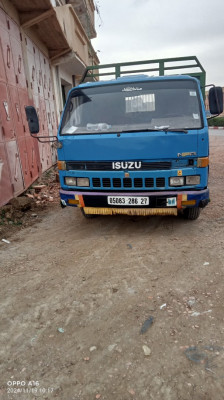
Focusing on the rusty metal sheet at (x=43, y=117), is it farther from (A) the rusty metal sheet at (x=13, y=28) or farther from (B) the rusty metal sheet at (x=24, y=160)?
(B) the rusty metal sheet at (x=24, y=160)

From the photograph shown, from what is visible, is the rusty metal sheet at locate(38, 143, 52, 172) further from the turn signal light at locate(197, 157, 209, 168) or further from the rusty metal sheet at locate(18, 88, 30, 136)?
the turn signal light at locate(197, 157, 209, 168)

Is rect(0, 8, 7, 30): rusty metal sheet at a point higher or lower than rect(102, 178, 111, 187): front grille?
higher

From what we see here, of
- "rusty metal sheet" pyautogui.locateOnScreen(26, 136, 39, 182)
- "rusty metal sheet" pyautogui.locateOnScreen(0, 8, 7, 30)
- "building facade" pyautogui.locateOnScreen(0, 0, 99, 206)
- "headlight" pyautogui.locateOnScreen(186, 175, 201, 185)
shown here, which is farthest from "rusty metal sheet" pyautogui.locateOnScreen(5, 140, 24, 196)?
"headlight" pyautogui.locateOnScreen(186, 175, 201, 185)

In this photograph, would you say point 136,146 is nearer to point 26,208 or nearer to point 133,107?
point 133,107

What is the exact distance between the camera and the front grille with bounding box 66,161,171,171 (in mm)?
3701

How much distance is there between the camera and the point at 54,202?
246 inches

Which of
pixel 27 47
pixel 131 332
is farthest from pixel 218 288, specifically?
pixel 27 47

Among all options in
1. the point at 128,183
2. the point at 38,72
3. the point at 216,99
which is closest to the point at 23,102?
the point at 38,72

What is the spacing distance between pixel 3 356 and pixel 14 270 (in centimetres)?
137

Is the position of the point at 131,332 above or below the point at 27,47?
below

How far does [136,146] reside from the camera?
145 inches

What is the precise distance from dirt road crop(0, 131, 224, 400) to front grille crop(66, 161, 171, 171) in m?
1.05

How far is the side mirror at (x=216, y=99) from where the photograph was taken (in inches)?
161

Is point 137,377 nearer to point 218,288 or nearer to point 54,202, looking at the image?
point 218,288
